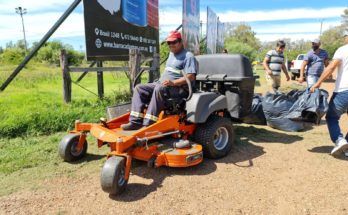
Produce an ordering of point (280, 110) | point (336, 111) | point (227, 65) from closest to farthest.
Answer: point (336, 111) → point (227, 65) → point (280, 110)

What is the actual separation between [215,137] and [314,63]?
350 cm

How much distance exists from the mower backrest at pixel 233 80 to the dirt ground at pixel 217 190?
903 mm

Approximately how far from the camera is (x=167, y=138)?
4.79 m

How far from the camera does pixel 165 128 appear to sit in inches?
183

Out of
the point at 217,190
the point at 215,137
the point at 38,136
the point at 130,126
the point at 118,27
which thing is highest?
the point at 118,27

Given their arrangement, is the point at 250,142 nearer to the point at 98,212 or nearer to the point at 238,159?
the point at 238,159

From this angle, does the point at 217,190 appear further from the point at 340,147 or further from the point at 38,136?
the point at 38,136

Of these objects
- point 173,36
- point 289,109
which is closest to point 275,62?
point 289,109

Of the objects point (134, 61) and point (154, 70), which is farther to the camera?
point (154, 70)

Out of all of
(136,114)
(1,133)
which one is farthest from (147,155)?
(1,133)

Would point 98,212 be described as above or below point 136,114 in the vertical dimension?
below

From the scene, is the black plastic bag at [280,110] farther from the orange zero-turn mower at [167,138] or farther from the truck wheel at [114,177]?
the truck wheel at [114,177]

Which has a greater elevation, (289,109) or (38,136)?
(289,109)

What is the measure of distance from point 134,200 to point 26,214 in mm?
1056
